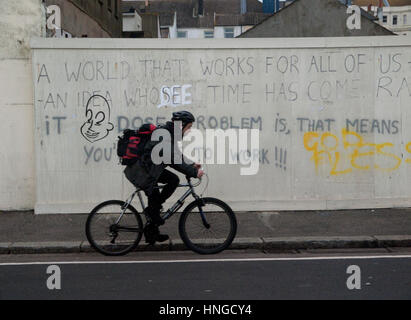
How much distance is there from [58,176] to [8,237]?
1793mm

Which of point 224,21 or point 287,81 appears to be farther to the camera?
point 224,21

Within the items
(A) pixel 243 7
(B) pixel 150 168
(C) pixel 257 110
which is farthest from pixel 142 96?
(A) pixel 243 7

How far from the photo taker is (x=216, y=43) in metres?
9.97

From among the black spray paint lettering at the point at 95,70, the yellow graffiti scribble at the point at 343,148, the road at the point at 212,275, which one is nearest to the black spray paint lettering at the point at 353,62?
the yellow graffiti scribble at the point at 343,148

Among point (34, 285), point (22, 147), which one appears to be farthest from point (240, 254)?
point (22, 147)

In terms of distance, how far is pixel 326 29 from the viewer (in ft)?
61.0

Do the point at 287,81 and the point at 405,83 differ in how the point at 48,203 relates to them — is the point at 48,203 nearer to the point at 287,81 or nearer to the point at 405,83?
the point at 287,81

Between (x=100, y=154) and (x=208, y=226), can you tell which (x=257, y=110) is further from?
(x=208, y=226)

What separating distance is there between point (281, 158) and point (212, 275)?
4.18 meters

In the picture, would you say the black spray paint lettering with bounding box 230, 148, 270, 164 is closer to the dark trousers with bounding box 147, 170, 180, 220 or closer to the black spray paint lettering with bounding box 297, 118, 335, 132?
the black spray paint lettering with bounding box 297, 118, 335, 132

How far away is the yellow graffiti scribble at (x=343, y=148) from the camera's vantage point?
10172mm

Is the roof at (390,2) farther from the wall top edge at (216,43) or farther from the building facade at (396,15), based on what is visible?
the wall top edge at (216,43)

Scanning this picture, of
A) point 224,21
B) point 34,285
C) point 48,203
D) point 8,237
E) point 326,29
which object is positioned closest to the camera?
point 34,285

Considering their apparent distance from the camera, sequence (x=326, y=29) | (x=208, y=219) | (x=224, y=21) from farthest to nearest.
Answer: (x=224, y=21), (x=326, y=29), (x=208, y=219)
